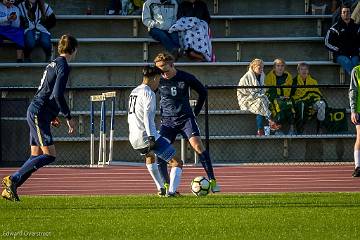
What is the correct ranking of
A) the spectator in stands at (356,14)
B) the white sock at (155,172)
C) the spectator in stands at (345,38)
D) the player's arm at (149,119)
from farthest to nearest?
1. the spectator in stands at (356,14)
2. the spectator in stands at (345,38)
3. the white sock at (155,172)
4. the player's arm at (149,119)

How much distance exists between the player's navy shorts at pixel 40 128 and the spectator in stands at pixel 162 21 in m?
9.12

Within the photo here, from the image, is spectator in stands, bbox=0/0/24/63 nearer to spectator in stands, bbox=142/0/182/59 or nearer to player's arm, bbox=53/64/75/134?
spectator in stands, bbox=142/0/182/59

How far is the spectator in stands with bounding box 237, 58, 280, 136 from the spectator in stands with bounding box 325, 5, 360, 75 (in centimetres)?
209

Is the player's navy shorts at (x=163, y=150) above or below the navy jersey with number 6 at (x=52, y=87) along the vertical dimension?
below

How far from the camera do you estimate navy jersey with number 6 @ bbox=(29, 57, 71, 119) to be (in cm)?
1462

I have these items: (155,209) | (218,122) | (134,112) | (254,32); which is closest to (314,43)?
(254,32)

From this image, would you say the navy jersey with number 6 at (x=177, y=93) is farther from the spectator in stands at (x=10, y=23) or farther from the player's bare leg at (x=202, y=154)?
the spectator in stands at (x=10, y=23)

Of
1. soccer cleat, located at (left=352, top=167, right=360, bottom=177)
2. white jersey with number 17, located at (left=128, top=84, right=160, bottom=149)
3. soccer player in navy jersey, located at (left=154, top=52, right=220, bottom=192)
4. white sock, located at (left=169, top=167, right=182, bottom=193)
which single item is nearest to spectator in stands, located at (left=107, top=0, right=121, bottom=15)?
soccer cleat, located at (left=352, top=167, right=360, bottom=177)

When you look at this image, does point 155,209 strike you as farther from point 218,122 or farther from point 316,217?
point 218,122

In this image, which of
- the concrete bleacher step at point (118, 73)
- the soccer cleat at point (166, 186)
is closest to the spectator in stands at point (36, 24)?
the concrete bleacher step at point (118, 73)

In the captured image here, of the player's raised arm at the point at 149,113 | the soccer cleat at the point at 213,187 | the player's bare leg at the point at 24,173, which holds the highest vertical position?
the player's raised arm at the point at 149,113

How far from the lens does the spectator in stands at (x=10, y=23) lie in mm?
23312

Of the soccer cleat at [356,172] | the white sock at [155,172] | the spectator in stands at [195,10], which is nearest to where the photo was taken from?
the white sock at [155,172]

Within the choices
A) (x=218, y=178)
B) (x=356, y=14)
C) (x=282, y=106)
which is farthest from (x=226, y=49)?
(x=218, y=178)
